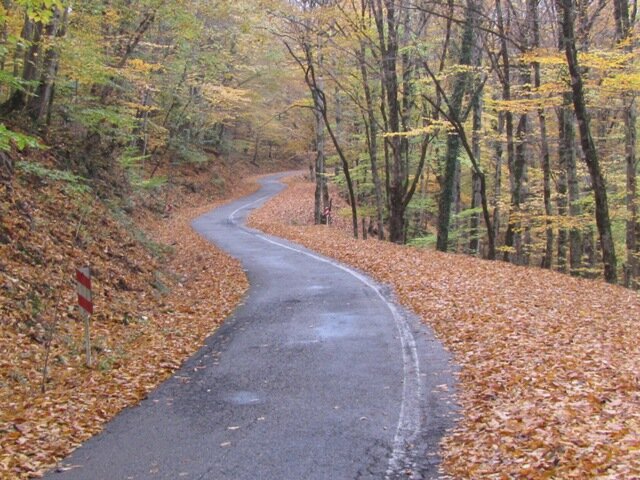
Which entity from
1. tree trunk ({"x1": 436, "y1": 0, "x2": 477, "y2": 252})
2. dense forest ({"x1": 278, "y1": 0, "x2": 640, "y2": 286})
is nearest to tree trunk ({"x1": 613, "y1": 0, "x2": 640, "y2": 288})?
dense forest ({"x1": 278, "y1": 0, "x2": 640, "y2": 286})

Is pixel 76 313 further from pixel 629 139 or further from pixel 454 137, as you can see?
pixel 629 139

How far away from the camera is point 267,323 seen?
10.9 metres

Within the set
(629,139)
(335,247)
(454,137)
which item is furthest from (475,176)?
(335,247)

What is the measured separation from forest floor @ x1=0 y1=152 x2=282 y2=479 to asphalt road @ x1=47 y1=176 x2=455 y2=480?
1.29ft

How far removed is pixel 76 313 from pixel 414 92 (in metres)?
17.6

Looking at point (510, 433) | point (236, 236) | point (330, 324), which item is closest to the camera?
point (510, 433)

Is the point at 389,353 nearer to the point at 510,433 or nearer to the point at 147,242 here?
the point at 510,433

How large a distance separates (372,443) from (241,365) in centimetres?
325

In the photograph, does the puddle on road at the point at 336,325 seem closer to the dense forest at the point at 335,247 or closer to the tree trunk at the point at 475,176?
the dense forest at the point at 335,247

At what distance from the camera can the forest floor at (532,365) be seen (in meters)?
4.83

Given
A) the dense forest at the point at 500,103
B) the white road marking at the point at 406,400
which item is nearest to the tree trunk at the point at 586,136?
the dense forest at the point at 500,103

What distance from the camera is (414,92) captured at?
78.1 feet

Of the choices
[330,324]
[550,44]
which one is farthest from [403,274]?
[550,44]

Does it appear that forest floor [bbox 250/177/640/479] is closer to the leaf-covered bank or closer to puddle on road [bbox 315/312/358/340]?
puddle on road [bbox 315/312/358/340]
